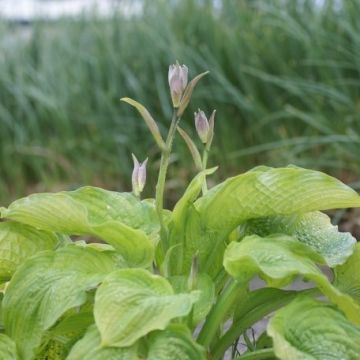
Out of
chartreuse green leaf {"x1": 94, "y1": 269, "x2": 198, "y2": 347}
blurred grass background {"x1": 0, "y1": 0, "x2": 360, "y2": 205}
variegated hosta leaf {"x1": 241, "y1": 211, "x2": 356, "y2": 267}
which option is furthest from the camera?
blurred grass background {"x1": 0, "y1": 0, "x2": 360, "y2": 205}

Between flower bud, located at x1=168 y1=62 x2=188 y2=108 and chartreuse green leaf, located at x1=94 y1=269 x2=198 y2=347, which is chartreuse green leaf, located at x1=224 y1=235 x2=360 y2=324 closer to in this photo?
chartreuse green leaf, located at x1=94 y1=269 x2=198 y2=347

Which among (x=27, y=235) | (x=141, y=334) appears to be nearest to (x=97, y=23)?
(x=27, y=235)

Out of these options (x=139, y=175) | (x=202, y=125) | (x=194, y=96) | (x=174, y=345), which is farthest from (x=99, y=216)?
(x=194, y=96)

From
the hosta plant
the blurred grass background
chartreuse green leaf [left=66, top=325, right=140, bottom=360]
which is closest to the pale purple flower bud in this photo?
the hosta plant

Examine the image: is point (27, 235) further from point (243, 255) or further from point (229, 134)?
point (229, 134)

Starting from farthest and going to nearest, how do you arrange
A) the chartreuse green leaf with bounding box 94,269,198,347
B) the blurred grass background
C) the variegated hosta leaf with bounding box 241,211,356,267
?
the blurred grass background
the variegated hosta leaf with bounding box 241,211,356,267
the chartreuse green leaf with bounding box 94,269,198,347

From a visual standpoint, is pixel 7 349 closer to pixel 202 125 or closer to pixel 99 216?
pixel 99 216

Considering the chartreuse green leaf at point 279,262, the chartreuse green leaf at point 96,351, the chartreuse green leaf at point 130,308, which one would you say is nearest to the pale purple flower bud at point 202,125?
the chartreuse green leaf at point 279,262
